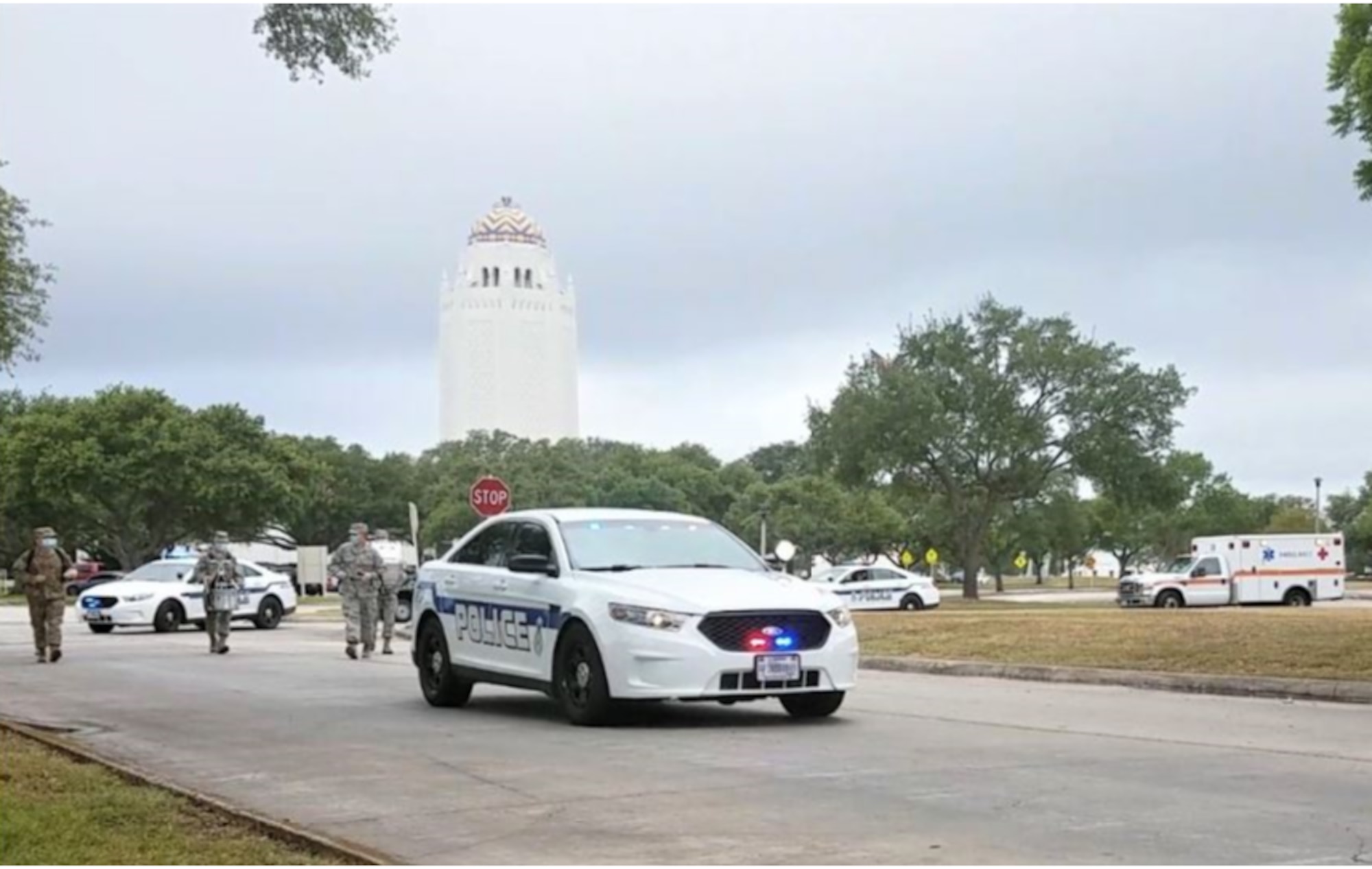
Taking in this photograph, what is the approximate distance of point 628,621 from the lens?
1186 cm

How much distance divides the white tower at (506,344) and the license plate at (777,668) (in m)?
126

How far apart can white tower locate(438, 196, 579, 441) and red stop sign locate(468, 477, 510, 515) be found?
365 feet

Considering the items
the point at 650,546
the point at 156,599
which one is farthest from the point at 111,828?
the point at 156,599

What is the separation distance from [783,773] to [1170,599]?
41439mm

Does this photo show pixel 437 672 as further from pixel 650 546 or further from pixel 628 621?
pixel 628 621

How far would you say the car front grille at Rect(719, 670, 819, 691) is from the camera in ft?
38.6

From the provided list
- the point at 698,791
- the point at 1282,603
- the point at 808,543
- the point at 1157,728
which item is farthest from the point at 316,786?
the point at 808,543

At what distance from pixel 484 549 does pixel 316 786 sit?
5138 mm

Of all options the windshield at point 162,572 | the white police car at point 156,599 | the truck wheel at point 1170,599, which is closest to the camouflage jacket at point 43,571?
the white police car at point 156,599

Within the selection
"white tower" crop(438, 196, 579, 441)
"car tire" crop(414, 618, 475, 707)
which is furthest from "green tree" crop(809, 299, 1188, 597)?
"white tower" crop(438, 196, 579, 441)

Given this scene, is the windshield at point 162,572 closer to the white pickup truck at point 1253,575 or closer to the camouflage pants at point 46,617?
the camouflage pants at point 46,617

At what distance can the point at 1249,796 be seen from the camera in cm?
856

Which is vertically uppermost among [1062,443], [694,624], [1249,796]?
[1062,443]

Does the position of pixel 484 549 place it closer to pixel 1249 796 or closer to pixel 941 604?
pixel 1249 796
